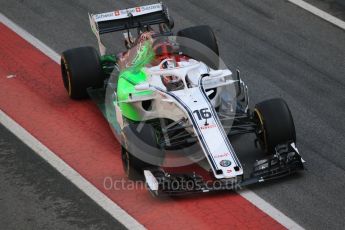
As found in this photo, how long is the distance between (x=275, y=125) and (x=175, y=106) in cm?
139

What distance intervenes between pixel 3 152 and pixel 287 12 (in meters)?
7.25

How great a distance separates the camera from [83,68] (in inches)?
587

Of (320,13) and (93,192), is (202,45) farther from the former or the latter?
(320,13)

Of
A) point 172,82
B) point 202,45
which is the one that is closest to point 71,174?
point 172,82

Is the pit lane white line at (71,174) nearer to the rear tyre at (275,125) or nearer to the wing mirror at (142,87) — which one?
the wing mirror at (142,87)

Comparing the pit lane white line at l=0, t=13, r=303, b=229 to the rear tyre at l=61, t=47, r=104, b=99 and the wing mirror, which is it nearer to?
the rear tyre at l=61, t=47, r=104, b=99

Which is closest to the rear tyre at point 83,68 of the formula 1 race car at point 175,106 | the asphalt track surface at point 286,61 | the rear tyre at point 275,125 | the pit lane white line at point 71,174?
the formula 1 race car at point 175,106

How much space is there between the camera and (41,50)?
17.4 m

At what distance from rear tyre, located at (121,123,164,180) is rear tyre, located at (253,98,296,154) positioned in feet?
4.81

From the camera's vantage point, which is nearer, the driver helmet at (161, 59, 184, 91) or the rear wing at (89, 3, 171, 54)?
the driver helmet at (161, 59, 184, 91)

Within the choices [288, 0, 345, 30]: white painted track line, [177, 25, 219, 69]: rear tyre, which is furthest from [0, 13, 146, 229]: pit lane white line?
[288, 0, 345, 30]: white painted track line

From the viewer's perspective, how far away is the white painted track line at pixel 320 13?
18.5 m

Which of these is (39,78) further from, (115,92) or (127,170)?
(127,170)

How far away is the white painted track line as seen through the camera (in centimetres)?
1855
